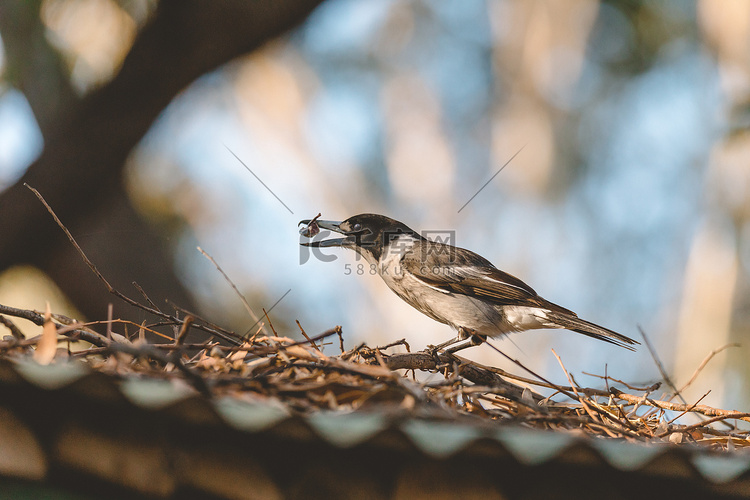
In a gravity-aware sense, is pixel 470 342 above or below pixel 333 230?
below

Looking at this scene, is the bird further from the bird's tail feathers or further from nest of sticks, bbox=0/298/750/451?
nest of sticks, bbox=0/298/750/451

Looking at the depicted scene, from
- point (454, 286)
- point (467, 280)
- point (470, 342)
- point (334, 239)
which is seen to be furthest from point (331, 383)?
point (334, 239)

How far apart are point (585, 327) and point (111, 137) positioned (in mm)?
4768

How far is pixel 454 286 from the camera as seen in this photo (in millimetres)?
4938

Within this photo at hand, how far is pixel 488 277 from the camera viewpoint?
516 cm

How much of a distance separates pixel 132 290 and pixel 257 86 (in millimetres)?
7455

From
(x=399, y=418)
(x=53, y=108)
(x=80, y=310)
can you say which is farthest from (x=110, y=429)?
(x=53, y=108)

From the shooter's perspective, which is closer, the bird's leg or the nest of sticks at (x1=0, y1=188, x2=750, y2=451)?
the nest of sticks at (x1=0, y1=188, x2=750, y2=451)

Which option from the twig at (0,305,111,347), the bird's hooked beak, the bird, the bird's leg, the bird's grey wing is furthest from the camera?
the bird's hooked beak

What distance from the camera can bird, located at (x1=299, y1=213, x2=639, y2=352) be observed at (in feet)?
15.7

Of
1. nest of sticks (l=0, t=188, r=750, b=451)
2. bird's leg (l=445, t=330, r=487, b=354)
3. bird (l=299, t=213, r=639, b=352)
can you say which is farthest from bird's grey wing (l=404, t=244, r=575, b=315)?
nest of sticks (l=0, t=188, r=750, b=451)

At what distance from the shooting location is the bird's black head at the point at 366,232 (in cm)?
536

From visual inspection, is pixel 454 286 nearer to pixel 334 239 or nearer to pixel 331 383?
pixel 334 239

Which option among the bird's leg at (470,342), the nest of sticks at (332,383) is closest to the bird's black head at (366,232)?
the bird's leg at (470,342)
